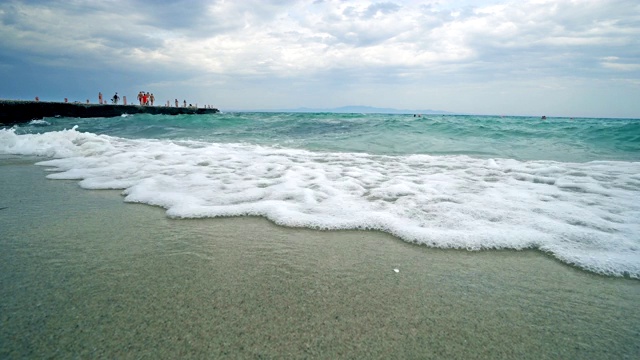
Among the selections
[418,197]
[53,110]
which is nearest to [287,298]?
[418,197]

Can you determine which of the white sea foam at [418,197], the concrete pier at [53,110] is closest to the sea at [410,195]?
the white sea foam at [418,197]

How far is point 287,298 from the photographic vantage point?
1522 millimetres

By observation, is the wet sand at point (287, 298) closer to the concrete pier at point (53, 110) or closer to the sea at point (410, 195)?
the sea at point (410, 195)

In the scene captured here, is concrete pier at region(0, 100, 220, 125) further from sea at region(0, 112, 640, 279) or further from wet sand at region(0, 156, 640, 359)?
wet sand at region(0, 156, 640, 359)

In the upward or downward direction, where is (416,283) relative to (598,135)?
downward

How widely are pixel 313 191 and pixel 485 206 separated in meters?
1.69

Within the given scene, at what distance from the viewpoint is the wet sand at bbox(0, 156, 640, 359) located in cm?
121

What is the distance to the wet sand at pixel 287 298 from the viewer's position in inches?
47.6

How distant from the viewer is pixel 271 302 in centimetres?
148

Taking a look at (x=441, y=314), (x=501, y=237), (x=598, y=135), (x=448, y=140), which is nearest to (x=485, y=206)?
(x=501, y=237)

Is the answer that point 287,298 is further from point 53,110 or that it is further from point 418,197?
point 53,110

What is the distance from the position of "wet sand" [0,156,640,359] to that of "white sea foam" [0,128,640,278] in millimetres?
242

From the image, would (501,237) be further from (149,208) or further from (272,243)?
(149,208)

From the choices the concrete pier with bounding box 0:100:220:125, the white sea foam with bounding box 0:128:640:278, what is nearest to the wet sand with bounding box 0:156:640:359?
the white sea foam with bounding box 0:128:640:278
